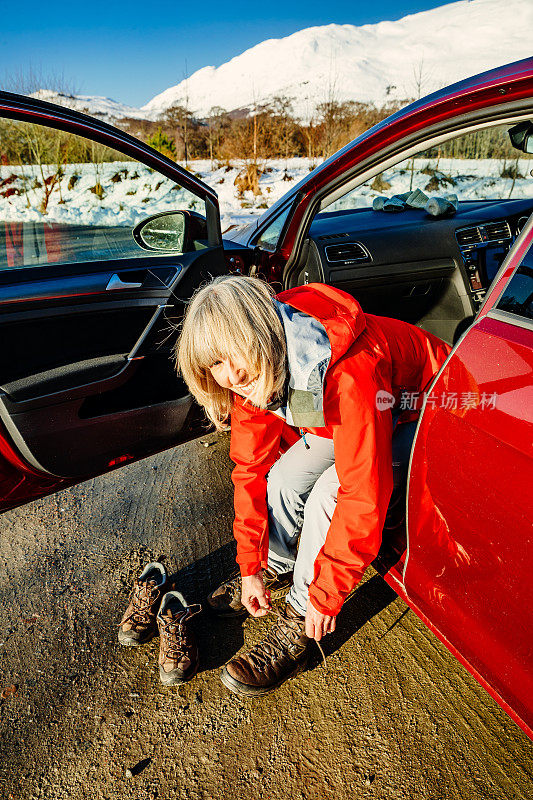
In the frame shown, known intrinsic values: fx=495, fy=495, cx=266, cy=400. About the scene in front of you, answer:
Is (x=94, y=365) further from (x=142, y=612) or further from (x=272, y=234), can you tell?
(x=272, y=234)

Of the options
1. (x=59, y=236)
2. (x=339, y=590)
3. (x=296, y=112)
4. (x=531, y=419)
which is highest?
(x=296, y=112)

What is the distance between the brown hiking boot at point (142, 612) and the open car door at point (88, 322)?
1.66ft

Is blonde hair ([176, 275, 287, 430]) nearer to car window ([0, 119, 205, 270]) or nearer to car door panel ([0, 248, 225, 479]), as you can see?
car door panel ([0, 248, 225, 479])

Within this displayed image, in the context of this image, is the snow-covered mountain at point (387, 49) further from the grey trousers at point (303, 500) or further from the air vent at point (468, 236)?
the grey trousers at point (303, 500)

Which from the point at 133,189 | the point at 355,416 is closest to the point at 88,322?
the point at 355,416

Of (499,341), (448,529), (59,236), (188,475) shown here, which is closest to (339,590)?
(448,529)

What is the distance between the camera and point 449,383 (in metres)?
1.21

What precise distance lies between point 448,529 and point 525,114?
1172mm

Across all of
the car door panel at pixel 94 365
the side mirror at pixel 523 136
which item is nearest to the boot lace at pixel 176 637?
the car door panel at pixel 94 365

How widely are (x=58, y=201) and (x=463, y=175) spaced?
17.4ft

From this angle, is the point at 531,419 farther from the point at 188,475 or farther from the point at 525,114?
the point at 188,475

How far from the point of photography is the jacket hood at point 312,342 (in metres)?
1.28

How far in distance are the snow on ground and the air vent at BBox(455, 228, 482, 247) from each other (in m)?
0.40

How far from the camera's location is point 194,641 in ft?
5.67
